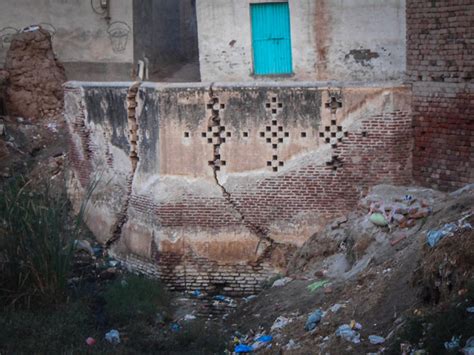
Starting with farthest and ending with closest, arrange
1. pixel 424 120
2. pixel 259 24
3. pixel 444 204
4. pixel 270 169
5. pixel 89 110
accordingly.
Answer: pixel 259 24 → pixel 89 110 → pixel 270 169 → pixel 424 120 → pixel 444 204

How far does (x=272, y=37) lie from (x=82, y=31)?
4.27 meters

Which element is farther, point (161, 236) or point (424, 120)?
point (161, 236)

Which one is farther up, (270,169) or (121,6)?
(121,6)

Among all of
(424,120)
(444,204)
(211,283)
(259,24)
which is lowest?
(211,283)

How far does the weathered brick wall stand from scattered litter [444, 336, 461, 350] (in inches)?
167

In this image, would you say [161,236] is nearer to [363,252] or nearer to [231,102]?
[231,102]

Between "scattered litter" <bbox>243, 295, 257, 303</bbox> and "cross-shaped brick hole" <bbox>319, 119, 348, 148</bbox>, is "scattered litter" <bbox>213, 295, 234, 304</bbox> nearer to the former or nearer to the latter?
"scattered litter" <bbox>243, 295, 257, 303</bbox>

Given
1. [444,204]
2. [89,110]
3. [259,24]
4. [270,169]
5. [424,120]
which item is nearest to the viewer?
[444,204]

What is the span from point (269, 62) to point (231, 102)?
18.4 ft

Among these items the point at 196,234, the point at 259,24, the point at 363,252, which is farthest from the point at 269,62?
the point at 363,252

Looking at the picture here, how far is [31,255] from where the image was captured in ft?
36.9

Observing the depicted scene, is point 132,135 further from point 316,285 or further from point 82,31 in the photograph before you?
point 82,31

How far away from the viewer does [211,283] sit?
1266 cm

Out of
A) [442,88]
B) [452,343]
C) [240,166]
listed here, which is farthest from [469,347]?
[240,166]
